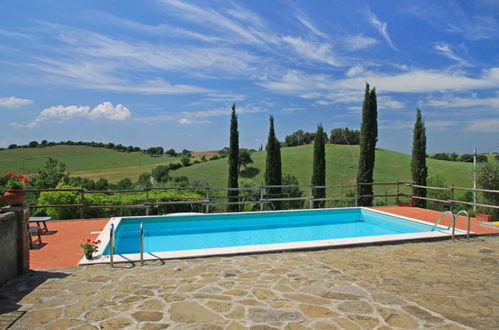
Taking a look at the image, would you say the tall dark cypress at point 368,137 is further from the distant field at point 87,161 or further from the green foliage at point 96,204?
the distant field at point 87,161

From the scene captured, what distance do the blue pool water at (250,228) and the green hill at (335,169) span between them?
88.2ft

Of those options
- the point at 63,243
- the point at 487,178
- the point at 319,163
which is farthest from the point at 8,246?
the point at 487,178

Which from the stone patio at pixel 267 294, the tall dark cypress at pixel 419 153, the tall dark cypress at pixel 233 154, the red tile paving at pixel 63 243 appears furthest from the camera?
the tall dark cypress at pixel 233 154

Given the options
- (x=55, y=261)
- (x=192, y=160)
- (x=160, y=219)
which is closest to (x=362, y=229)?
(x=160, y=219)

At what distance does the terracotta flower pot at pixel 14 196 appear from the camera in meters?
4.19

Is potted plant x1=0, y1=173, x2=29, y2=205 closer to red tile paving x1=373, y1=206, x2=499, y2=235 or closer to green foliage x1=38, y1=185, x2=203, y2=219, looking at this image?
green foliage x1=38, y1=185, x2=203, y2=219

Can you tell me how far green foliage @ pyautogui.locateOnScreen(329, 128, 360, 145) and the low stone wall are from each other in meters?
56.2

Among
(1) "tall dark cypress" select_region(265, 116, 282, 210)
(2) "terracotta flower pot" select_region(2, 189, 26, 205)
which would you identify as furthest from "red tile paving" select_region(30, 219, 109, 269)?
(1) "tall dark cypress" select_region(265, 116, 282, 210)

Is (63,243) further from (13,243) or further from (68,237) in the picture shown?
(13,243)

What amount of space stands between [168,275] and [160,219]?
448 cm

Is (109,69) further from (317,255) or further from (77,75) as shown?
(317,255)

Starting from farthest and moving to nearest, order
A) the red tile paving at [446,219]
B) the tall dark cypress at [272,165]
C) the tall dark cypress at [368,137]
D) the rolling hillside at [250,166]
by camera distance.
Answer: the rolling hillside at [250,166] < the tall dark cypress at [272,165] < the tall dark cypress at [368,137] < the red tile paving at [446,219]

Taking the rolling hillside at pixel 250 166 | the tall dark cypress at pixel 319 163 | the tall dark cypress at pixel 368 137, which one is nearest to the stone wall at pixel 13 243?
the tall dark cypress at pixel 368 137

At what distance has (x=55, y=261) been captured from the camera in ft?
16.2
